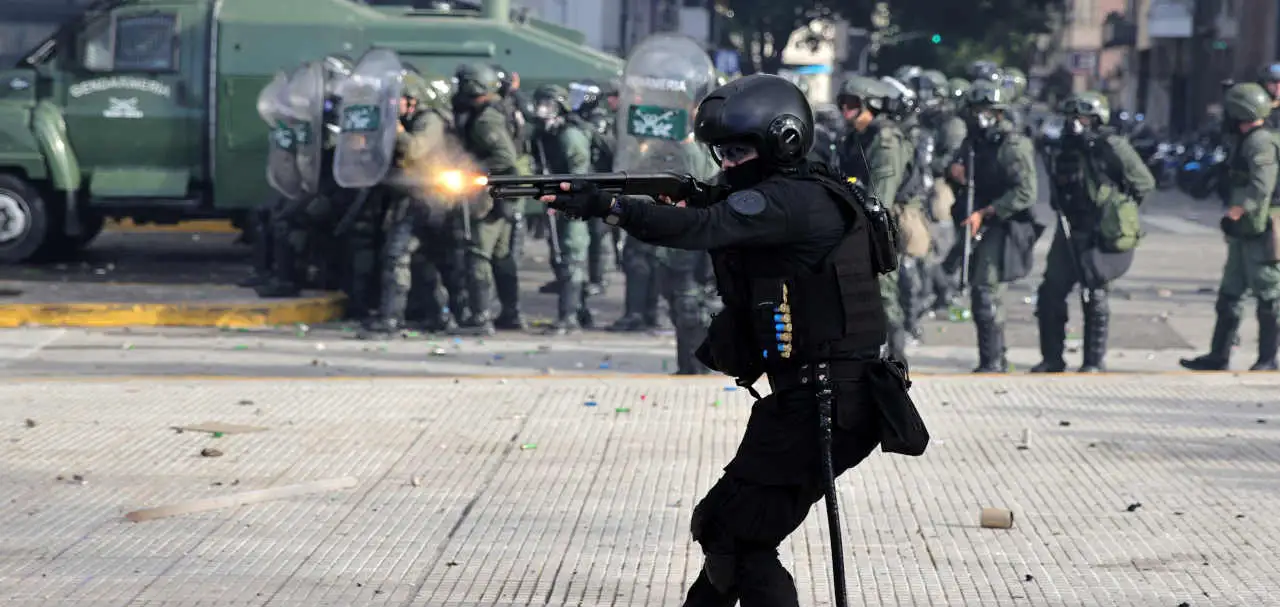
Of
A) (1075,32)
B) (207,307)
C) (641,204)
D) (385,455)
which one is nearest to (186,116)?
(207,307)

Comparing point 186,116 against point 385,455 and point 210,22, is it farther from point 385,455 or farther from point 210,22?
point 385,455

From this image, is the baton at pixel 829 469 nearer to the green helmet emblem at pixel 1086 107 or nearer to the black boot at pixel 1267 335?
the green helmet emblem at pixel 1086 107

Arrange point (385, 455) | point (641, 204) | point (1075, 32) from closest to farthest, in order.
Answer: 1. point (641, 204)
2. point (385, 455)
3. point (1075, 32)

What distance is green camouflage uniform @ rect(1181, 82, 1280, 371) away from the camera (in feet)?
37.3

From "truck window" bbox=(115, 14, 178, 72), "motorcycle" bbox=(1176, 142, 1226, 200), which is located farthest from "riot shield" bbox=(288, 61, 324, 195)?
"motorcycle" bbox=(1176, 142, 1226, 200)

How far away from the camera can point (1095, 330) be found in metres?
11.8

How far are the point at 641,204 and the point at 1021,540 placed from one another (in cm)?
277

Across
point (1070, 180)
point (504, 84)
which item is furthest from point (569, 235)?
point (1070, 180)

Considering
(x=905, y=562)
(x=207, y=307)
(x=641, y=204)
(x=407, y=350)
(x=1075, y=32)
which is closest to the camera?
(x=641, y=204)

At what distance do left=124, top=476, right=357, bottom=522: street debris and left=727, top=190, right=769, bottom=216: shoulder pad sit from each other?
3.21m

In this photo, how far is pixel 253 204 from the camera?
1767 centimetres

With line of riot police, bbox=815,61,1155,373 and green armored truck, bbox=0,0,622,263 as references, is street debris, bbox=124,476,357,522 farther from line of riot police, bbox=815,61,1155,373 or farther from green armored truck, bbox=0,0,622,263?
green armored truck, bbox=0,0,622,263

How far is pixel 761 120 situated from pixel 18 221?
13513 mm

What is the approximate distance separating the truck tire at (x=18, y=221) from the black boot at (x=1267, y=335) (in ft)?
33.2
